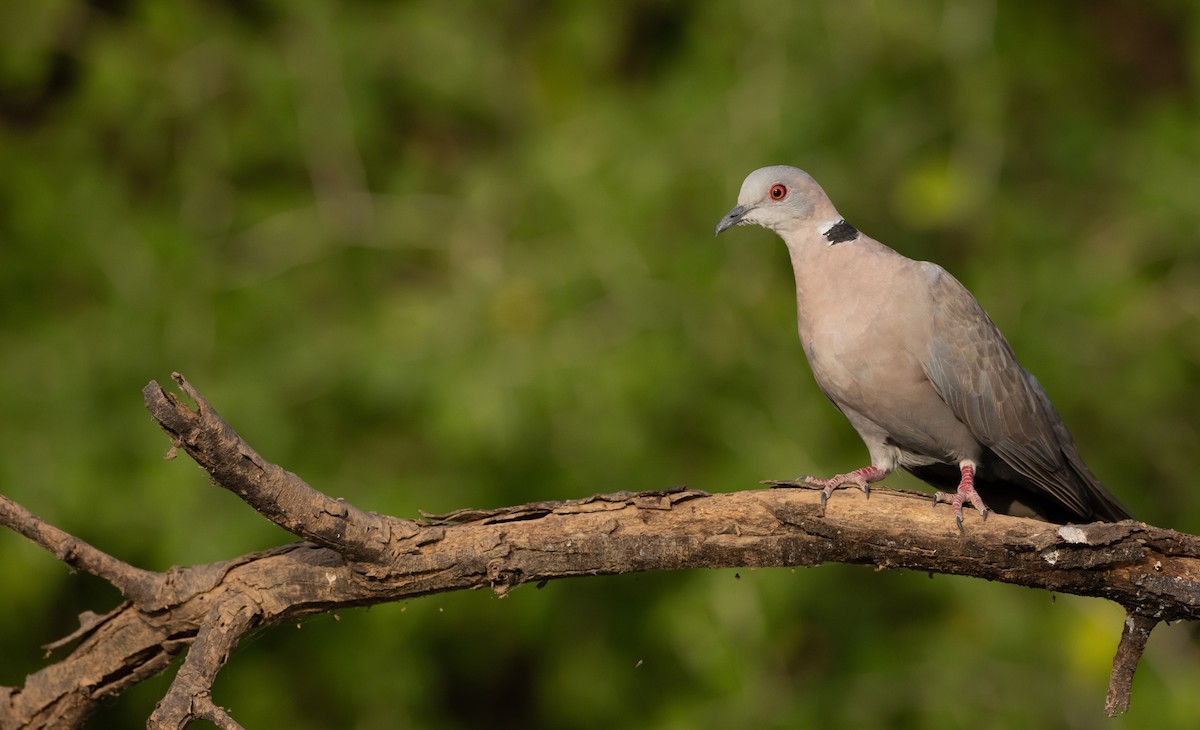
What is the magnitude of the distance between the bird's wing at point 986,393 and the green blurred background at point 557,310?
1550 mm

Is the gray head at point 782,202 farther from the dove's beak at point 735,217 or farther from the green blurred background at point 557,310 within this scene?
the green blurred background at point 557,310

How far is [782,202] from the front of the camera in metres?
3.73

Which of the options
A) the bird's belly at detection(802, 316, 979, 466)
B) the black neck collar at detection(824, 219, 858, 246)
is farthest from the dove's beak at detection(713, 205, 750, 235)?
the bird's belly at detection(802, 316, 979, 466)

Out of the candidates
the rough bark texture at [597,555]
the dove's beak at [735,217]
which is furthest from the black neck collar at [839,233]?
the rough bark texture at [597,555]

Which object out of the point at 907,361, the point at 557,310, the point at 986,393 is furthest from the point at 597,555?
the point at 557,310

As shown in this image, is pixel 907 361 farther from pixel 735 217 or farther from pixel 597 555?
pixel 597 555

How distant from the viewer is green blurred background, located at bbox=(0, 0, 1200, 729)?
5.34 metres

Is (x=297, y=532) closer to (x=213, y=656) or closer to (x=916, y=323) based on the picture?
(x=213, y=656)

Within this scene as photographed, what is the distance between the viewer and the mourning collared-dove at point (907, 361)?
352 cm

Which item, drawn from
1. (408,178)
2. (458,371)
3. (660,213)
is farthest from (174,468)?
(660,213)

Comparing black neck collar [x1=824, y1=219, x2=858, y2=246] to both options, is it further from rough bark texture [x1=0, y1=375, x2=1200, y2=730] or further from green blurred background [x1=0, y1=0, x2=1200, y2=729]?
green blurred background [x1=0, y1=0, x2=1200, y2=729]

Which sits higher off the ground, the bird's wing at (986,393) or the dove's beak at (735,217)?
the dove's beak at (735,217)

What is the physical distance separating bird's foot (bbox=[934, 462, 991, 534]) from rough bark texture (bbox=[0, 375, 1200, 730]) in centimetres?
3

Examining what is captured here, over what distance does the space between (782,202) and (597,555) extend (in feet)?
4.22
